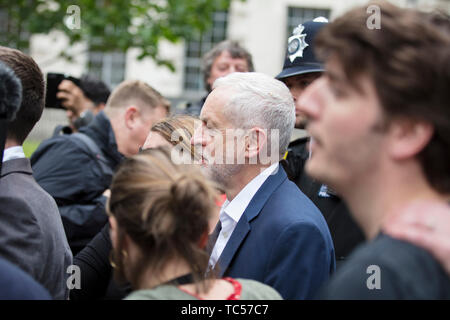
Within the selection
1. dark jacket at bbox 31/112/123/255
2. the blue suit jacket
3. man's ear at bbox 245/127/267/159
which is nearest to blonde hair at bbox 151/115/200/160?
man's ear at bbox 245/127/267/159

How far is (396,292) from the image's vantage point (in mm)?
1398

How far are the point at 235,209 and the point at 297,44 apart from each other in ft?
4.67

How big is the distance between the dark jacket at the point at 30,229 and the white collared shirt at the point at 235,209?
0.70 metres

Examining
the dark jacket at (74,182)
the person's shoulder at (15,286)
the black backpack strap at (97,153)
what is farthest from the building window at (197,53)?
the person's shoulder at (15,286)

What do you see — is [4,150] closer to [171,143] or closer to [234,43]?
[171,143]

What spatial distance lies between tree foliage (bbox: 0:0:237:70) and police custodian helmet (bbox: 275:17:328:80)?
6.67m

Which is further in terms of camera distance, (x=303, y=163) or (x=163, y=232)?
(x=303, y=163)

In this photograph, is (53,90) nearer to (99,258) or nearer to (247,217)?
(99,258)

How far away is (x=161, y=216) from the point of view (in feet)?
6.04

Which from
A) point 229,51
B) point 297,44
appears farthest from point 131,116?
point 297,44

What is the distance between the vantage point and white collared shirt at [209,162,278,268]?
283cm

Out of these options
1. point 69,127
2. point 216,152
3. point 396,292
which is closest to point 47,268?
point 216,152

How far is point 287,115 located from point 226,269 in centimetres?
82
